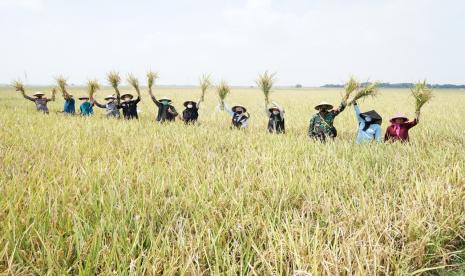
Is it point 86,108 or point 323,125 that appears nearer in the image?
point 323,125

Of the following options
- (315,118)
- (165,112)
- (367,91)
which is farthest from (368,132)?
(165,112)

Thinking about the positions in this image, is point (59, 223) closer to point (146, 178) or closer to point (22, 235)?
point (22, 235)

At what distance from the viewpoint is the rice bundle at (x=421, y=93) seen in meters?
5.93

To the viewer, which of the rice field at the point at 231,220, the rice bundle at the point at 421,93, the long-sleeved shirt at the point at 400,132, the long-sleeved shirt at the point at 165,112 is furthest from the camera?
the long-sleeved shirt at the point at 165,112

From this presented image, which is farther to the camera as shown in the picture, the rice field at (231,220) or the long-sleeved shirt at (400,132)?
the long-sleeved shirt at (400,132)

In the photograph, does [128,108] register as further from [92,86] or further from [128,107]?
[92,86]

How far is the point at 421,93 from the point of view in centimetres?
596

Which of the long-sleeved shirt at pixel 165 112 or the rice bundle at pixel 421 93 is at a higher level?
the rice bundle at pixel 421 93

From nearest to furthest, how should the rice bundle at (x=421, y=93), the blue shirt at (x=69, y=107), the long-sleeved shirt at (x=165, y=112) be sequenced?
the rice bundle at (x=421, y=93)
the long-sleeved shirt at (x=165, y=112)
the blue shirt at (x=69, y=107)

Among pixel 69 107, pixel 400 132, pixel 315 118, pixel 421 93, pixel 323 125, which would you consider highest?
pixel 421 93

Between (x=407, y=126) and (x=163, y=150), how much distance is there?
5042 millimetres

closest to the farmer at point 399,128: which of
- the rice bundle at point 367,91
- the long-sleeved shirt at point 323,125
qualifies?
the rice bundle at point 367,91

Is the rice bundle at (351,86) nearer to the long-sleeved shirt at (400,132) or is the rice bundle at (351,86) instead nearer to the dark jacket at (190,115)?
the long-sleeved shirt at (400,132)

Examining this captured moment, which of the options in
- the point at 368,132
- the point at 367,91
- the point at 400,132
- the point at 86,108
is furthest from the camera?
the point at 86,108
